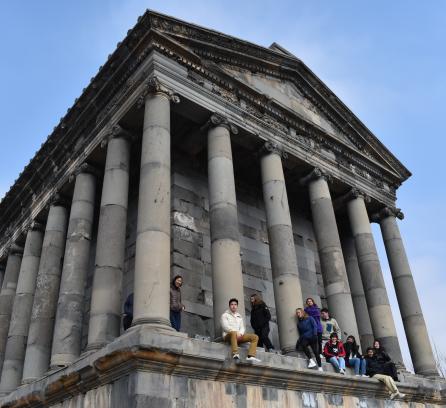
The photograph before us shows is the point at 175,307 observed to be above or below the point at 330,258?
below

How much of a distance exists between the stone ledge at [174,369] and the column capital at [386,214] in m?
9.65

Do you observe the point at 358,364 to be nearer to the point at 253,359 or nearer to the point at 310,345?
the point at 310,345

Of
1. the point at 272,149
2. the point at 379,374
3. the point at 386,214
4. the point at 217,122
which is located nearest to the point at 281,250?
the point at 272,149

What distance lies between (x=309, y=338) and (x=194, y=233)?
5486mm

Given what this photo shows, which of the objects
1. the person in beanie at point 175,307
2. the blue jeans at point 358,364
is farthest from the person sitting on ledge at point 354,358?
the person in beanie at point 175,307

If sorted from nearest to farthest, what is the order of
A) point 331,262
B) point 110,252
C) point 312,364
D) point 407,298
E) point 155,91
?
point 312,364, point 110,252, point 155,91, point 331,262, point 407,298

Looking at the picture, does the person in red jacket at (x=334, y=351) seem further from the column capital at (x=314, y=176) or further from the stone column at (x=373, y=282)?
the column capital at (x=314, y=176)

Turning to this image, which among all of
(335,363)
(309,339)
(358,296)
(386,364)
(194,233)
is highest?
(194,233)

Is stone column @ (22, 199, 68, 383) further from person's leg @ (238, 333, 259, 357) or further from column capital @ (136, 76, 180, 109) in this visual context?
person's leg @ (238, 333, 259, 357)

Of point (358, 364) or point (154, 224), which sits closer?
point (154, 224)

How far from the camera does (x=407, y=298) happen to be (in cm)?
1858

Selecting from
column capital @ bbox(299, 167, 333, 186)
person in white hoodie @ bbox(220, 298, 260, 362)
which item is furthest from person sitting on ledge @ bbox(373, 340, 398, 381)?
column capital @ bbox(299, 167, 333, 186)

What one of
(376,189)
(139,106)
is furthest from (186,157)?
(376,189)

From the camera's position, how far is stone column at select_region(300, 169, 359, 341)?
15.3 meters
